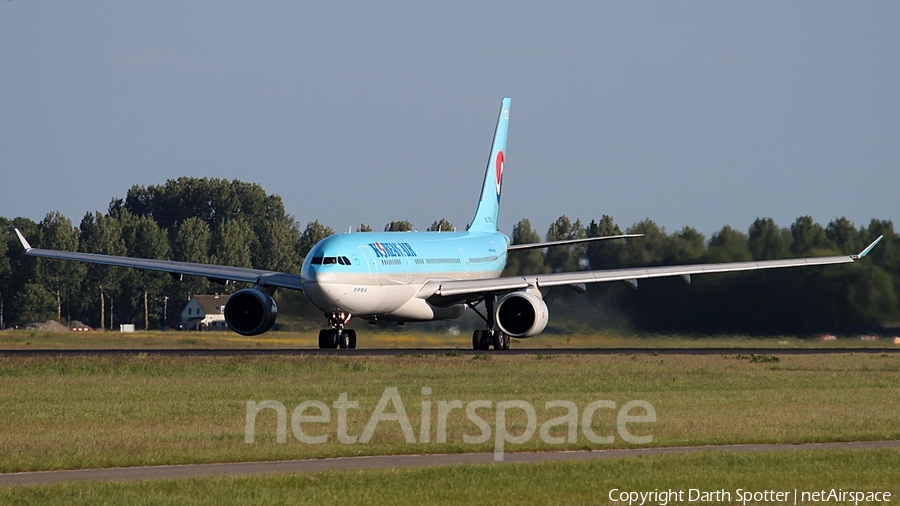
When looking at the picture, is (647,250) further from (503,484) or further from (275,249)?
(275,249)

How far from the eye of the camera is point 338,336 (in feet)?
140

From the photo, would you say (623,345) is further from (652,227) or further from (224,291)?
(224,291)

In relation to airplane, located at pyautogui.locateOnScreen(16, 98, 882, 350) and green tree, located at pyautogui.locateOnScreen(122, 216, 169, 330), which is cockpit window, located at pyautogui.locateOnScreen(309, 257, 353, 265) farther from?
green tree, located at pyautogui.locateOnScreen(122, 216, 169, 330)

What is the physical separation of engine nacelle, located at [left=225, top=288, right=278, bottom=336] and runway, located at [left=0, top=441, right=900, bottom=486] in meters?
26.5

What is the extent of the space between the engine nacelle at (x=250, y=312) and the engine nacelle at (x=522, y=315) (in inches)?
286

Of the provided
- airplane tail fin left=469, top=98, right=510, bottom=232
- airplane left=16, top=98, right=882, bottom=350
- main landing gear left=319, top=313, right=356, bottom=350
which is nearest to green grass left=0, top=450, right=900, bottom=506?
airplane left=16, top=98, right=882, bottom=350

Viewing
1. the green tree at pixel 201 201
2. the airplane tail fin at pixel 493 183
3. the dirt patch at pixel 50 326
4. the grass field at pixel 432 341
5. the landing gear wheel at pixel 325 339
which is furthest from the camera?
the green tree at pixel 201 201

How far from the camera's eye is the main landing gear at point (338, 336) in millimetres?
42094

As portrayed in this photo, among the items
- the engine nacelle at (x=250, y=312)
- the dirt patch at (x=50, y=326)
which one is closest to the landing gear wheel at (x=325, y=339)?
the engine nacelle at (x=250, y=312)

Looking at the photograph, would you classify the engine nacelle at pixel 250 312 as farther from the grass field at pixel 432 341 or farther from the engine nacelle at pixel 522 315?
the engine nacelle at pixel 522 315

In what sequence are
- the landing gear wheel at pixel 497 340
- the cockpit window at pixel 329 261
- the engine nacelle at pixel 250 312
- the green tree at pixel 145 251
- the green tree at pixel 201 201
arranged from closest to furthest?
the cockpit window at pixel 329 261 → the engine nacelle at pixel 250 312 → the landing gear wheel at pixel 497 340 → the green tree at pixel 145 251 → the green tree at pixel 201 201

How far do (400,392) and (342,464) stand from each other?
912 centimetres

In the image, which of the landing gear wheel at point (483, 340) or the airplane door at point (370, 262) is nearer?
the airplane door at point (370, 262)

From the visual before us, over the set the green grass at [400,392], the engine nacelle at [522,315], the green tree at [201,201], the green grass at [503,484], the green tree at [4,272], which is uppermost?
the green tree at [201,201]
